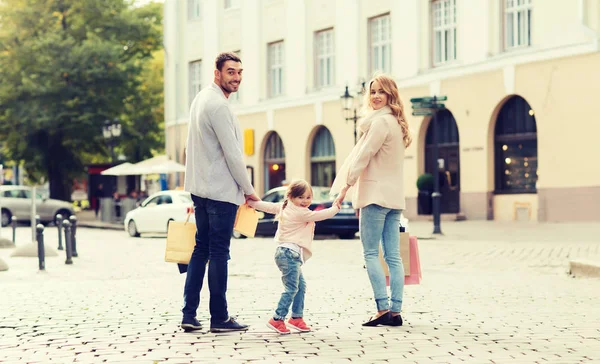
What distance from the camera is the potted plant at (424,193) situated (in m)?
29.8

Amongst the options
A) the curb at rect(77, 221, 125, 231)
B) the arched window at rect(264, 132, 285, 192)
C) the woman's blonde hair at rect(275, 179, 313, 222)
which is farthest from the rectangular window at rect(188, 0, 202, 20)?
the woman's blonde hair at rect(275, 179, 313, 222)

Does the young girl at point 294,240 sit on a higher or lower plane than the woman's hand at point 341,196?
lower

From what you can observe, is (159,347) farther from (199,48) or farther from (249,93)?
(199,48)

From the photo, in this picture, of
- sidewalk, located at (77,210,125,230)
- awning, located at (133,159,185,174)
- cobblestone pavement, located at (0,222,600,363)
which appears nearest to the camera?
cobblestone pavement, located at (0,222,600,363)

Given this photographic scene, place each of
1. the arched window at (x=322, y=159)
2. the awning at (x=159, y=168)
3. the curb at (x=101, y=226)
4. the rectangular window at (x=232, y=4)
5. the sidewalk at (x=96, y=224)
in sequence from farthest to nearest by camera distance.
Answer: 1. the rectangular window at (x=232, y=4)
2. the awning at (x=159, y=168)
3. the arched window at (x=322, y=159)
4. the sidewalk at (x=96, y=224)
5. the curb at (x=101, y=226)

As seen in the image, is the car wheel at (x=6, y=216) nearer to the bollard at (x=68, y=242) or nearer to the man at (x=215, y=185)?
the bollard at (x=68, y=242)

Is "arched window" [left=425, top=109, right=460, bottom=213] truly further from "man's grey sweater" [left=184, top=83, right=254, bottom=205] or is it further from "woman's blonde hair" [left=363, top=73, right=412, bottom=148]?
"man's grey sweater" [left=184, top=83, right=254, bottom=205]

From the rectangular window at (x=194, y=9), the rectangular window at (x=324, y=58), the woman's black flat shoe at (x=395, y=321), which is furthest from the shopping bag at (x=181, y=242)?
the rectangular window at (x=194, y=9)

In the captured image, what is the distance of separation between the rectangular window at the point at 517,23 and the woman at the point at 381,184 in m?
20.3

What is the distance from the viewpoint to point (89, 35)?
42375mm

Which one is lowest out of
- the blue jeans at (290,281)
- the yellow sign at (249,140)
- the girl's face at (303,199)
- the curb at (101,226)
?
the curb at (101,226)

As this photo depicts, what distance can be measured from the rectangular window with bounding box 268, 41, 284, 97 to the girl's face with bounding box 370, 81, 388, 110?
98.3 ft

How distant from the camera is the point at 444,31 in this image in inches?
1170

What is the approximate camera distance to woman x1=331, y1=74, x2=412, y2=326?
724 cm
